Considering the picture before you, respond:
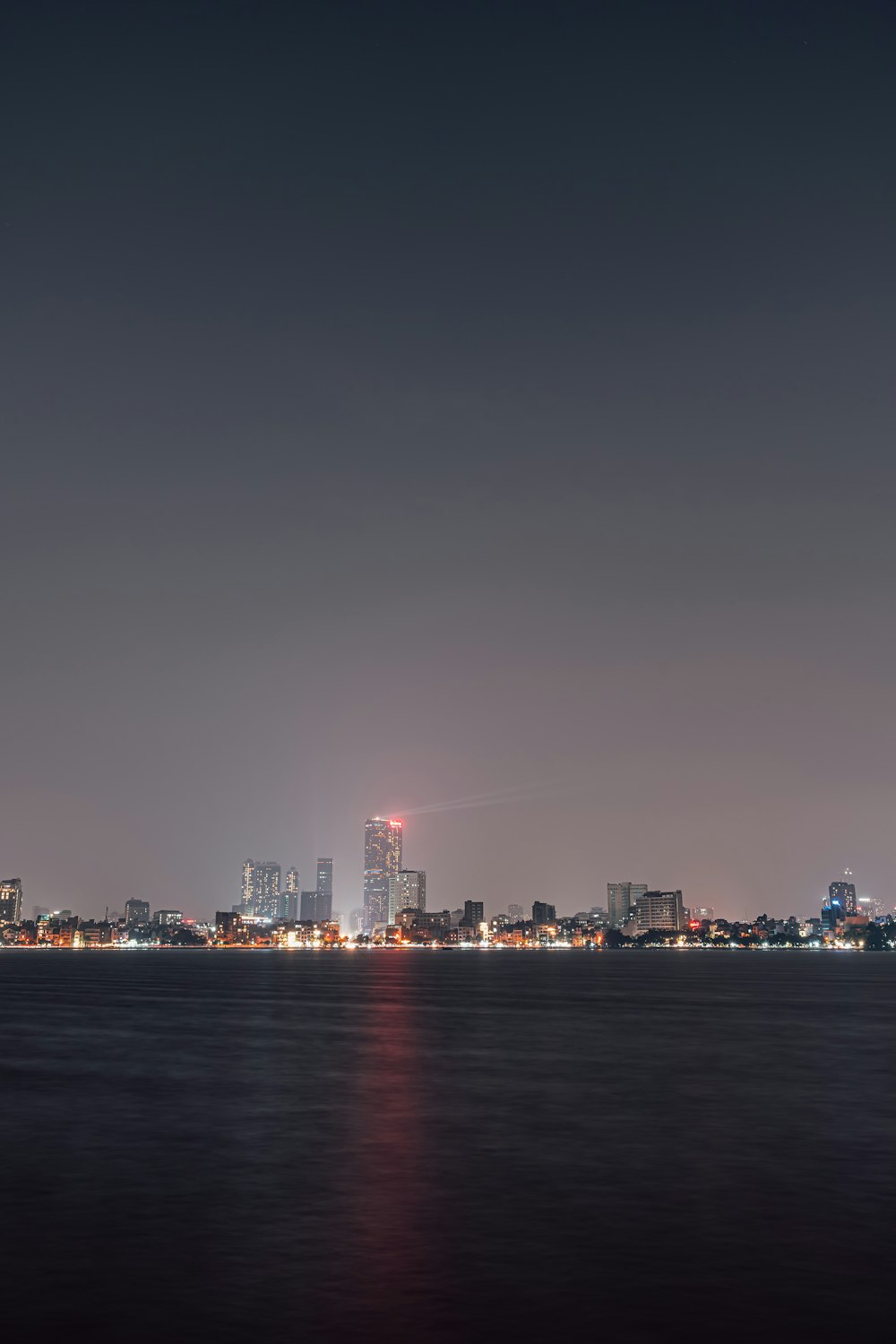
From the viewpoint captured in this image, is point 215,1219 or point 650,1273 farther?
point 215,1219

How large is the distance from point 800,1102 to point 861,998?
9063 centimetres

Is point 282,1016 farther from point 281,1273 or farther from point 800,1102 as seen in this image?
point 281,1273

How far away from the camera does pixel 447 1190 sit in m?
29.4

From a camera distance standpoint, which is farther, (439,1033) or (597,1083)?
(439,1033)

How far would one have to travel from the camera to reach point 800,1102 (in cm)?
4562

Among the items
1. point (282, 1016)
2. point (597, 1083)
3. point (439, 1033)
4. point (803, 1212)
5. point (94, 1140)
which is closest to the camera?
point (803, 1212)

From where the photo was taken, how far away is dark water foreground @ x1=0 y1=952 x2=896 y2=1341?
1986 cm

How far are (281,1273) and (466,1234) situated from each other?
449 cm

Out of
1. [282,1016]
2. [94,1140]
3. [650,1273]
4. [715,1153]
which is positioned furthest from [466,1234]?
[282,1016]

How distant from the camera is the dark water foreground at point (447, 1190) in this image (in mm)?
19859

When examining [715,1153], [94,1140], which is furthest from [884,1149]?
[94,1140]

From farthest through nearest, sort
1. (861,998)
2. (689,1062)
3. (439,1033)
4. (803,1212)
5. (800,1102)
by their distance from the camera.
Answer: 1. (861,998)
2. (439,1033)
3. (689,1062)
4. (800,1102)
5. (803,1212)

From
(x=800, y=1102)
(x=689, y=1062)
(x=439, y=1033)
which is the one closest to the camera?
(x=800, y=1102)

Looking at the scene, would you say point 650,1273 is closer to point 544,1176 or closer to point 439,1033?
point 544,1176
